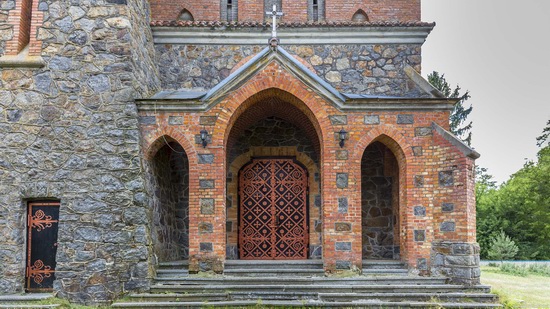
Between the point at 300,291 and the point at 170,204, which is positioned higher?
the point at 170,204

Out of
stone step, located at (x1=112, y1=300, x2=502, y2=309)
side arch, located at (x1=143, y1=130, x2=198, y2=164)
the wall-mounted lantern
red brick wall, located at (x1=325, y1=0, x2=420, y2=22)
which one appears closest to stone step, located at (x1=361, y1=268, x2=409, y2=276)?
stone step, located at (x1=112, y1=300, x2=502, y2=309)

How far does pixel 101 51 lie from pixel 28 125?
2.18m

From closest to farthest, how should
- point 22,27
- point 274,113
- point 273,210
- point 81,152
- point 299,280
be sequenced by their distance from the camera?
point 299,280 < point 81,152 < point 22,27 < point 273,210 < point 274,113

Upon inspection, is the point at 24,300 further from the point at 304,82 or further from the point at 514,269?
the point at 514,269

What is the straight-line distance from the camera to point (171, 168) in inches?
472

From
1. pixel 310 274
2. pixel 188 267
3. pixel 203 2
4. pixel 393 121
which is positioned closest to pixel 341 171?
pixel 393 121

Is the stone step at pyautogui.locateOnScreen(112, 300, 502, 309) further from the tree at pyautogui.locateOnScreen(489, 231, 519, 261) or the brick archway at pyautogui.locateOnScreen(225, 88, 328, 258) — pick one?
the tree at pyautogui.locateOnScreen(489, 231, 519, 261)

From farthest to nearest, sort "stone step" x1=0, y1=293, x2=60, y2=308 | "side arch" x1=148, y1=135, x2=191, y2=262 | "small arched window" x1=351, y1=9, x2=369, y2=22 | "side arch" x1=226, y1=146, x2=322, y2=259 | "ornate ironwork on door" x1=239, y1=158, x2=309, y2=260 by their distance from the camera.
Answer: "small arched window" x1=351, y1=9, x2=369, y2=22 < "ornate ironwork on door" x1=239, y1=158, x2=309, y2=260 < "side arch" x1=226, y1=146, x2=322, y2=259 < "side arch" x1=148, y1=135, x2=191, y2=262 < "stone step" x1=0, y1=293, x2=60, y2=308

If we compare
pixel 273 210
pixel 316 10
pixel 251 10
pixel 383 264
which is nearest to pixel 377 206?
pixel 383 264

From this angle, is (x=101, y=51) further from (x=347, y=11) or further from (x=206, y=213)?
(x=347, y=11)

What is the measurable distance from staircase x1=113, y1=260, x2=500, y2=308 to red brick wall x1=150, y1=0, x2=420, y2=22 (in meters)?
7.19

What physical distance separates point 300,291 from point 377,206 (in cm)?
384

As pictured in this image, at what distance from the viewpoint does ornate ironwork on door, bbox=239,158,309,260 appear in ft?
38.3

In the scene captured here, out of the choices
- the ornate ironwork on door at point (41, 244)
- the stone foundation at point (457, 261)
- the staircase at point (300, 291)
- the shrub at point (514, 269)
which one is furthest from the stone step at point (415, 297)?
the shrub at point (514, 269)
